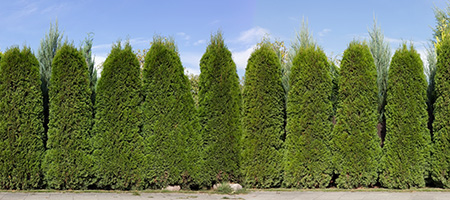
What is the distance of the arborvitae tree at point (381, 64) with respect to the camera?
10031 mm

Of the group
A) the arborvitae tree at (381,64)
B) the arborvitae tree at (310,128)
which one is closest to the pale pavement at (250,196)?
the arborvitae tree at (310,128)

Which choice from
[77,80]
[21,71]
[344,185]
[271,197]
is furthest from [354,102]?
[21,71]

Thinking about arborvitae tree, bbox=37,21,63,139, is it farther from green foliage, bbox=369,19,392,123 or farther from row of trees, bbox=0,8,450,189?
green foliage, bbox=369,19,392,123

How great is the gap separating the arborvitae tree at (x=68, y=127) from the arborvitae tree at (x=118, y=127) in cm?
28

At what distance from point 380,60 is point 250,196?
5221mm

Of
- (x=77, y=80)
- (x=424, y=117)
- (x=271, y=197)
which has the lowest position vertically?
(x=271, y=197)

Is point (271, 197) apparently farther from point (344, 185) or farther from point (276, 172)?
point (344, 185)

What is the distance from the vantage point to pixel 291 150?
9297 mm

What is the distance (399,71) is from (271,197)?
4.53m

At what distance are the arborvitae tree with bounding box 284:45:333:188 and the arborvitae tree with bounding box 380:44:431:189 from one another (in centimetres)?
153

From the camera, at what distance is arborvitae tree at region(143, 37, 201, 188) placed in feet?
→ 29.5

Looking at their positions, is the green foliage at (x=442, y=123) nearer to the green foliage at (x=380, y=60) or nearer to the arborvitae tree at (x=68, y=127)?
the green foliage at (x=380, y=60)

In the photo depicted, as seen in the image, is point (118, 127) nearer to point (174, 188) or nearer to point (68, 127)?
point (68, 127)

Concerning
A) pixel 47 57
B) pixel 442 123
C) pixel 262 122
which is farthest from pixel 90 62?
pixel 442 123
